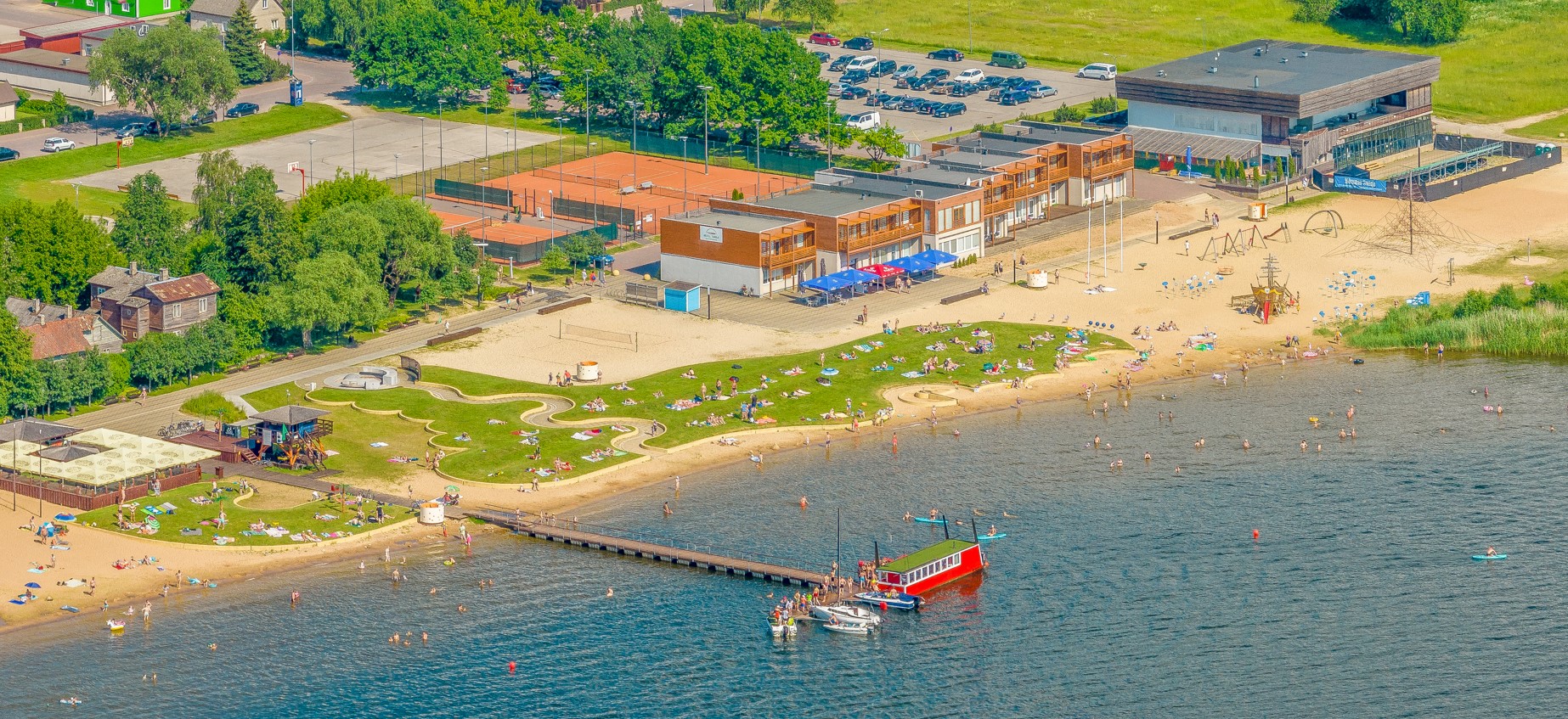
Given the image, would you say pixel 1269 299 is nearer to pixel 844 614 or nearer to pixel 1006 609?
pixel 1006 609

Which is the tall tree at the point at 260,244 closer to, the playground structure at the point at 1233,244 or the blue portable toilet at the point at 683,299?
the blue portable toilet at the point at 683,299

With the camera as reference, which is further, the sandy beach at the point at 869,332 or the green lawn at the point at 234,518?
the green lawn at the point at 234,518

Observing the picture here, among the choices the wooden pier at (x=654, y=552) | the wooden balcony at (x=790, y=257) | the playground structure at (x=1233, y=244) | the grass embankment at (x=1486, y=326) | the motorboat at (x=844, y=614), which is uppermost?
the wooden balcony at (x=790, y=257)

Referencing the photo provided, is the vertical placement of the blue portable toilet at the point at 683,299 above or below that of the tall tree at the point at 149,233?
below

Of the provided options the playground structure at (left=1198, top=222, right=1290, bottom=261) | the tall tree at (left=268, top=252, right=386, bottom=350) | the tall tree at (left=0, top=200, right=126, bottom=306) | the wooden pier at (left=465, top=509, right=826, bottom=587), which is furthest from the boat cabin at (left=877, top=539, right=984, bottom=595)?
the tall tree at (left=0, top=200, right=126, bottom=306)

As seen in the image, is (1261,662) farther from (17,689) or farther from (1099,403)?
(17,689)

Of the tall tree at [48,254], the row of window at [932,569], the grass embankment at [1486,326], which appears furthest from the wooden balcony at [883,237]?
the row of window at [932,569]

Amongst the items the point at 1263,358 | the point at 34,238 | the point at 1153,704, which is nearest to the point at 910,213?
the point at 1263,358
